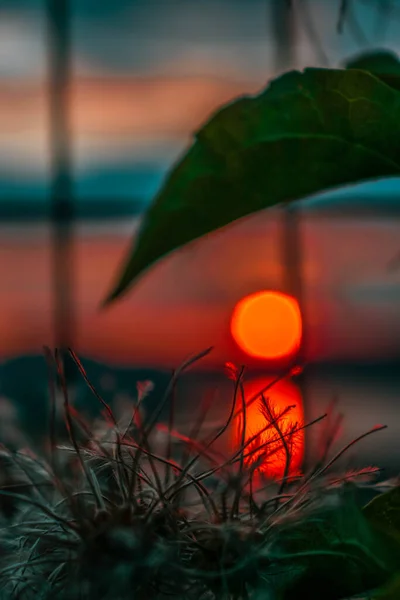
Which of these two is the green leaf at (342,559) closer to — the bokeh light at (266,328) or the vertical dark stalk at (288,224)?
the bokeh light at (266,328)

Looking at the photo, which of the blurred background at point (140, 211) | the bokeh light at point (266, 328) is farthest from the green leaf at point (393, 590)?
the blurred background at point (140, 211)

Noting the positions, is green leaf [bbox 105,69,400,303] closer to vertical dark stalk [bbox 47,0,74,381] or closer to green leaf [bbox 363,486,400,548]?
green leaf [bbox 363,486,400,548]

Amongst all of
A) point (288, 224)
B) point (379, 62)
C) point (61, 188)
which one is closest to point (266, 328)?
point (288, 224)

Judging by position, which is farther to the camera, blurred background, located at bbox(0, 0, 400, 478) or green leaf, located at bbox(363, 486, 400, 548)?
blurred background, located at bbox(0, 0, 400, 478)

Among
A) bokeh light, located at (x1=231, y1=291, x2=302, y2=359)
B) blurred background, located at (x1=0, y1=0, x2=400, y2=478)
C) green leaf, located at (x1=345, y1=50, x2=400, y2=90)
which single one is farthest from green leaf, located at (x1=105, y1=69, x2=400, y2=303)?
blurred background, located at (x1=0, y1=0, x2=400, y2=478)

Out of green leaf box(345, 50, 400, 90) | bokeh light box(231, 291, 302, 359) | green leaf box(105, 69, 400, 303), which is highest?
green leaf box(345, 50, 400, 90)

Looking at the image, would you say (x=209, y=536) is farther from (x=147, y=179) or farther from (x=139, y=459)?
(x=147, y=179)

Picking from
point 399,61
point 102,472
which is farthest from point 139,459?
point 399,61
